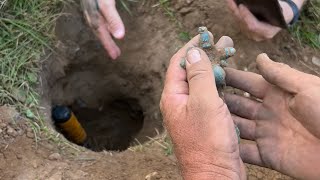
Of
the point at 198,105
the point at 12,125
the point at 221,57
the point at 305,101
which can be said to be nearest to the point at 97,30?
the point at 12,125

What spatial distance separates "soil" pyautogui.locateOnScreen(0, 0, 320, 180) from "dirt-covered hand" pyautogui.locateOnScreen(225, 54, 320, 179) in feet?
0.96

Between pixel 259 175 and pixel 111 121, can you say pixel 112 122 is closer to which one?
pixel 111 121

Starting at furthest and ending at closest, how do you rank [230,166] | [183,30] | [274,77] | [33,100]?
[183,30] < [33,100] < [274,77] < [230,166]

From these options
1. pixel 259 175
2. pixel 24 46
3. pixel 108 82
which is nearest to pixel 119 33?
pixel 24 46

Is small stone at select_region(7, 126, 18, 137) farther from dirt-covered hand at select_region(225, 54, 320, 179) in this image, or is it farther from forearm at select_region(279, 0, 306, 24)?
forearm at select_region(279, 0, 306, 24)

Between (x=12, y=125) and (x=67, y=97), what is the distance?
30.3 inches

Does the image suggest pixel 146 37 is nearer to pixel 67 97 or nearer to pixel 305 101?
pixel 67 97

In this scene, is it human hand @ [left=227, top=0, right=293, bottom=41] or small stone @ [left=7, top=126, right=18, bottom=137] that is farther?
human hand @ [left=227, top=0, right=293, bottom=41]

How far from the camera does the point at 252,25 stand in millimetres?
2613

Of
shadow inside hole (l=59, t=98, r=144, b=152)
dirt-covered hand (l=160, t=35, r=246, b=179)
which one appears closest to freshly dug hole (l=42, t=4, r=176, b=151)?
shadow inside hole (l=59, t=98, r=144, b=152)

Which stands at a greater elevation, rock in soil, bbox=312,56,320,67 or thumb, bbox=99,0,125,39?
thumb, bbox=99,0,125,39

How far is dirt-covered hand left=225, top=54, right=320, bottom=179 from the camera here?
189 centimetres

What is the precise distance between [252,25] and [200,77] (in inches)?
34.2

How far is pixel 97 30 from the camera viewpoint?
2.61 m
